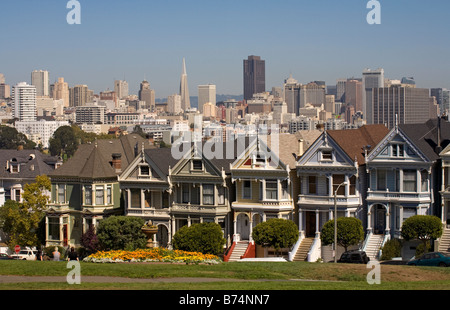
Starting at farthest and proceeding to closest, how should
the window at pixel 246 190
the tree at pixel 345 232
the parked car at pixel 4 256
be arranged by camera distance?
1. the parked car at pixel 4 256
2. the window at pixel 246 190
3. the tree at pixel 345 232

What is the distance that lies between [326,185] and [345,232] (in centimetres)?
367

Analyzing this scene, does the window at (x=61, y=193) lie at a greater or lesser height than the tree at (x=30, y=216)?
greater

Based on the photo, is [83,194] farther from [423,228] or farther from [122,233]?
[423,228]

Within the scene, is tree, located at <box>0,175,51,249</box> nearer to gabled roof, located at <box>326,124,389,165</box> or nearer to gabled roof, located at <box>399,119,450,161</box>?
gabled roof, located at <box>326,124,389,165</box>

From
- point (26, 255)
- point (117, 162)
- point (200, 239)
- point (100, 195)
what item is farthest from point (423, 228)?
point (26, 255)

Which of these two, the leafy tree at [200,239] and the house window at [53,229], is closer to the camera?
the leafy tree at [200,239]

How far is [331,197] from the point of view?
171 ft

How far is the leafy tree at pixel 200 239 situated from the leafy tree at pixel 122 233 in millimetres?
2917

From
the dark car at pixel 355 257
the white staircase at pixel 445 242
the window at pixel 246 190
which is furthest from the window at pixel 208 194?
the white staircase at pixel 445 242

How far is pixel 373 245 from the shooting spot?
50.7m

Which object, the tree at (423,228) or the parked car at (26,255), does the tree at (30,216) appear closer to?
the parked car at (26,255)

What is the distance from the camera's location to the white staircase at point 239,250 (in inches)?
2098
